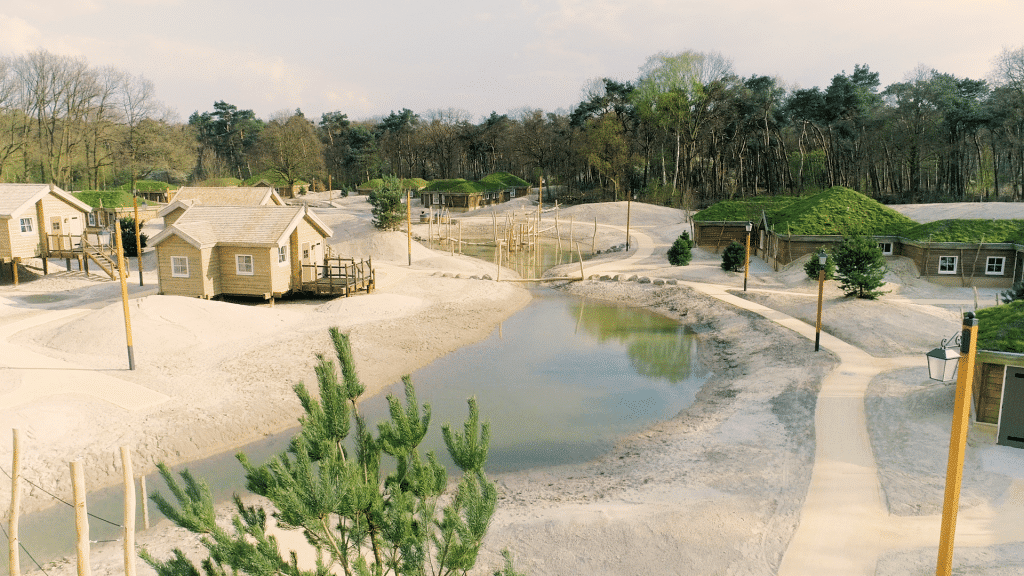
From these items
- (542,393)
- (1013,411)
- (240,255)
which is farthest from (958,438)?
(240,255)

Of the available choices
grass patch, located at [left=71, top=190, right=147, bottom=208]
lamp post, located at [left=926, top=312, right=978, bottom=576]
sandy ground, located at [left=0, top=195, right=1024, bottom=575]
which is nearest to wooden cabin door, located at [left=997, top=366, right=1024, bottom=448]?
sandy ground, located at [left=0, top=195, right=1024, bottom=575]

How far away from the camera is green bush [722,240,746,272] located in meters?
35.7

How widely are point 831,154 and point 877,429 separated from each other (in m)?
54.9

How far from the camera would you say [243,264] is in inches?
1089

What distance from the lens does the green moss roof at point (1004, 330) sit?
13.9m

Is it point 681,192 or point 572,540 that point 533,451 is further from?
point 681,192

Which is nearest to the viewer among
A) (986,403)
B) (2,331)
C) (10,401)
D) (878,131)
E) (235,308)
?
(986,403)

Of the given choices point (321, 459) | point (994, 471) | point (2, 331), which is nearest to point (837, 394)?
point (994, 471)

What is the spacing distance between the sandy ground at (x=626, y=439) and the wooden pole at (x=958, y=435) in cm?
336

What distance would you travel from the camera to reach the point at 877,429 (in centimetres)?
1532

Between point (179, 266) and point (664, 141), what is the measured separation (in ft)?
190

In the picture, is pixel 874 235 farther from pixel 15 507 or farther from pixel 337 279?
pixel 15 507

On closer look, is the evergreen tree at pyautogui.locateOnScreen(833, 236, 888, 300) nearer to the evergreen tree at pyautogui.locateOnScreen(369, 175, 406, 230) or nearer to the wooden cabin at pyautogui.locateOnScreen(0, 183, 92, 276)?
the evergreen tree at pyautogui.locateOnScreen(369, 175, 406, 230)

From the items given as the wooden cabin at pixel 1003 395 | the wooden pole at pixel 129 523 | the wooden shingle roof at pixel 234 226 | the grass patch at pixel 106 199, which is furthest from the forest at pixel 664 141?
the wooden pole at pixel 129 523
